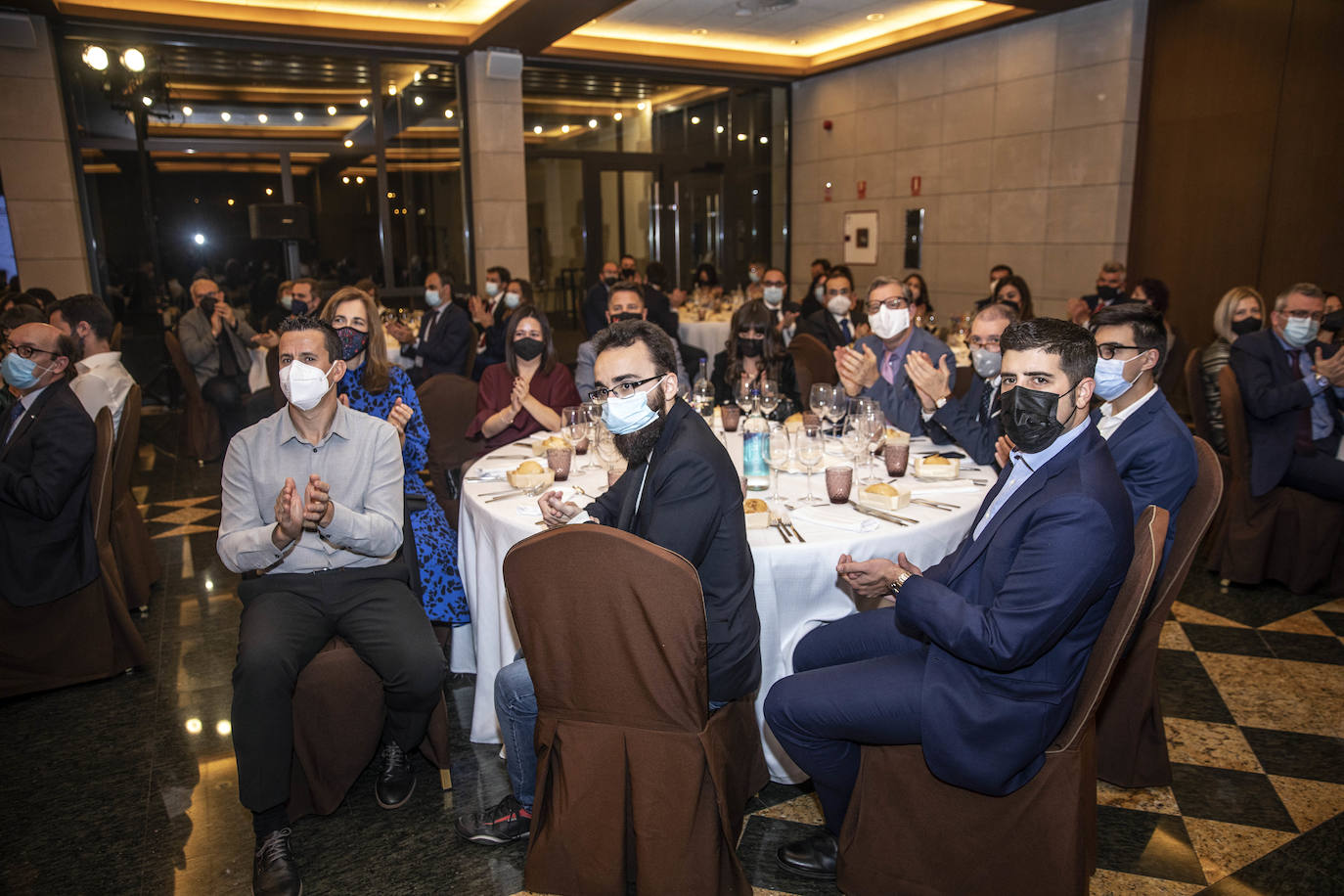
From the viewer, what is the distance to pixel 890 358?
16.1ft

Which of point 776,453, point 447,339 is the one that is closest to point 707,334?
point 447,339

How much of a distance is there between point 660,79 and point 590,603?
11.3 meters

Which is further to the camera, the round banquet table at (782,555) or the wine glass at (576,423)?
the wine glass at (576,423)

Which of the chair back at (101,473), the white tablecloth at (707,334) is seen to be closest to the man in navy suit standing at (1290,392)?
the chair back at (101,473)

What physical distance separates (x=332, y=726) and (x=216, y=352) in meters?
6.01

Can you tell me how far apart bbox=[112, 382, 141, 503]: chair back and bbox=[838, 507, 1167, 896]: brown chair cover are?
3613mm

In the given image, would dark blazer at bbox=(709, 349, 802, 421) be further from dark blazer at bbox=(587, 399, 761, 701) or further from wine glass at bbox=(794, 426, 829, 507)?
dark blazer at bbox=(587, 399, 761, 701)

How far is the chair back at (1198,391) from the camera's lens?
192 inches

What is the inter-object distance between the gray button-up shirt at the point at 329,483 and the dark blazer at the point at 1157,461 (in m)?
2.42

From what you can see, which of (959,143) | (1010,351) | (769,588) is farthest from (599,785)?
(959,143)

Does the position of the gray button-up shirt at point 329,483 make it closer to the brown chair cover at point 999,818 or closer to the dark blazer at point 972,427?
the brown chair cover at point 999,818

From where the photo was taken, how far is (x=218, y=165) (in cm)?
1064

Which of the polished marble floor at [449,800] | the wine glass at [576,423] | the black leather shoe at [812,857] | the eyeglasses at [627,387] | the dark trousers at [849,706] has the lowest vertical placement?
the polished marble floor at [449,800]

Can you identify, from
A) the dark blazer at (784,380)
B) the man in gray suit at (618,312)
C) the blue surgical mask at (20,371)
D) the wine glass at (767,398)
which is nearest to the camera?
the blue surgical mask at (20,371)
